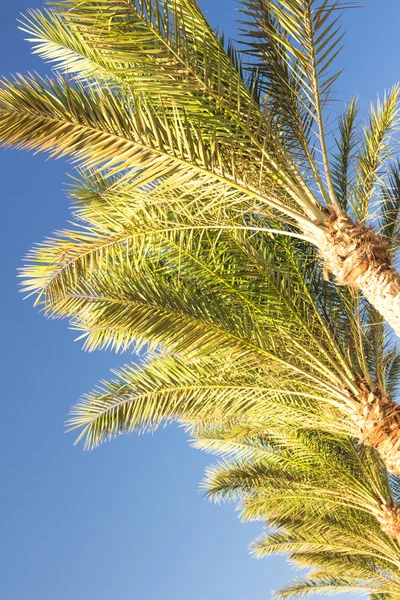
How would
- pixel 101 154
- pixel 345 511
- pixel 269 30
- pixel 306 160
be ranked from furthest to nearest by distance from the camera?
pixel 345 511
pixel 306 160
pixel 269 30
pixel 101 154

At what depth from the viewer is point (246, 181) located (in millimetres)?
5387

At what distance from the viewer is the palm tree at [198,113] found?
15.9 ft

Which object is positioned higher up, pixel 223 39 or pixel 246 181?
pixel 223 39

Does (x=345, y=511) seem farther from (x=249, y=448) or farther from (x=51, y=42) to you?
(x=51, y=42)

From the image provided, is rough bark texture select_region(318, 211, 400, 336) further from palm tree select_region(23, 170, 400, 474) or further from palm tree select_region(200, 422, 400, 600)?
palm tree select_region(200, 422, 400, 600)

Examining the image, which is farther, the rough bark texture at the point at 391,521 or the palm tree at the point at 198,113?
the rough bark texture at the point at 391,521

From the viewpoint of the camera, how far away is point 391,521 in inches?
321

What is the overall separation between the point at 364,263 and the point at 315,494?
521 centimetres

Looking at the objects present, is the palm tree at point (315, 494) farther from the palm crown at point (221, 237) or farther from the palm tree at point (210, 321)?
the palm tree at point (210, 321)

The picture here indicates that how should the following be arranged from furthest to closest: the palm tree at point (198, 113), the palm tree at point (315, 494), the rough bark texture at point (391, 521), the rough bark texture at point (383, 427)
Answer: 1. the palm tree at point (315, 494)
2. the rough bark texture at point (391, 521)
3. the rough bark texture at point (383, 427)
4. the palm tree at point (198, 113)

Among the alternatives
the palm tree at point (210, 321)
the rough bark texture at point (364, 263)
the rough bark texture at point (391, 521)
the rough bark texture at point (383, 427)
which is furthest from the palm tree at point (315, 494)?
the rough bark texture at point (364, 263)

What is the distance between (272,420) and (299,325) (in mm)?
1845

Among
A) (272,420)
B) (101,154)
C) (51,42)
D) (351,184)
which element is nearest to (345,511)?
(272,420)

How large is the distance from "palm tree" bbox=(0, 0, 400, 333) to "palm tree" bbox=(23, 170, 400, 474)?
32.1 inches
